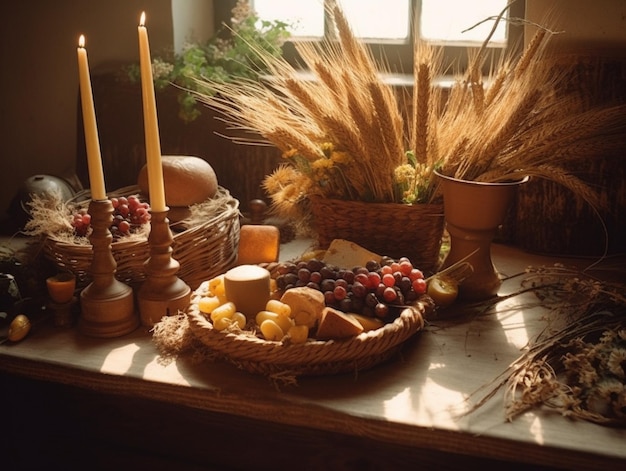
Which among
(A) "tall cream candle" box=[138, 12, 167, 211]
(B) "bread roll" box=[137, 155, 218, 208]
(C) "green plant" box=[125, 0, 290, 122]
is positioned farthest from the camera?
(C) "green plant" box=[125, 0, 290, 122]

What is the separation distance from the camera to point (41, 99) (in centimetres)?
199

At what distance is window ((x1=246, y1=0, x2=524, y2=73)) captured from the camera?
1813mm

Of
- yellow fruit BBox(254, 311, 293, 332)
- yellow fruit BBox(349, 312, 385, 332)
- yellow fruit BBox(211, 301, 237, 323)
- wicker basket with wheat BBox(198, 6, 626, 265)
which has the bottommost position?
yellow fruit BBox(349, 312, 385, 332)

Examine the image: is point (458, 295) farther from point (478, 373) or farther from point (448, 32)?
point (448, 32)

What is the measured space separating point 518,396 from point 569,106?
0.65 metres

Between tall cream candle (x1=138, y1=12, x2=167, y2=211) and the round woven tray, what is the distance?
0.68 ft

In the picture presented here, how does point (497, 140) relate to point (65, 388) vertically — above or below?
above

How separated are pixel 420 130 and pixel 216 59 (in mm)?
801

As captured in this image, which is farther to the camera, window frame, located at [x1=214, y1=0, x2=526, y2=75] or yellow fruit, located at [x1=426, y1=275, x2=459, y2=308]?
window frame, located at [x1=214, y1=0, x2=526, y2=75]

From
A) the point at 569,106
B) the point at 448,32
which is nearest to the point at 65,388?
the point at 569,106

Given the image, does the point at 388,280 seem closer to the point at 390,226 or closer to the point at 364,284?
the point at 364,284

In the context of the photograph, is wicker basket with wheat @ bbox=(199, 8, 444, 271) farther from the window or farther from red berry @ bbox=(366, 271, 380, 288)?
the window

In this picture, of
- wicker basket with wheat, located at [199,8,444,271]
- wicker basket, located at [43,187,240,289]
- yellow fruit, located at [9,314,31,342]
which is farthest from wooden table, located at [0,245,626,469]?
wicker basket with wheat, located at [199,8,444,271]

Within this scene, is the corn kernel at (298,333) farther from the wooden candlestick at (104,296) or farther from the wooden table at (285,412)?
the wooden candlestick at (104,296)
